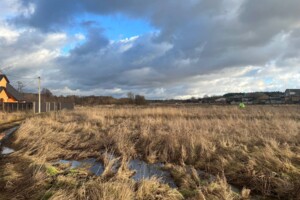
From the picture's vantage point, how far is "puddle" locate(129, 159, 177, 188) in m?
8.53

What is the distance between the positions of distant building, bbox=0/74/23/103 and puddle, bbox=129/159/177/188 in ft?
170

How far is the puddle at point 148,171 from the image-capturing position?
28.0ft

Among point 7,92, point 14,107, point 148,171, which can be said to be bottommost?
point 148,171

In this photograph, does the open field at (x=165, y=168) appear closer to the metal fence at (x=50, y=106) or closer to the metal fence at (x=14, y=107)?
the metal fence at (x=14, y=107)

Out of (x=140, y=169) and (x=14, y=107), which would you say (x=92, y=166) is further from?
(x=14, y=107)

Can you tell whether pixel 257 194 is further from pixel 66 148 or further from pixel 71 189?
pixel 66 148

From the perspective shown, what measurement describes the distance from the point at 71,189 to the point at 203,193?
2.78 m

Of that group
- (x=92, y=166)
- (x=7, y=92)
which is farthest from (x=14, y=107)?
(x=92, y=166)

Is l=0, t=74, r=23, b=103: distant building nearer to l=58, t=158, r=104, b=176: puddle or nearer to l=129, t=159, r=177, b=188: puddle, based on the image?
l=58, t=158, r=104, b=176: puddle

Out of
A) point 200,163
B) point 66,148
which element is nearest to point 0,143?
point 66,148

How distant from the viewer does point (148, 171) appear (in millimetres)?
9539

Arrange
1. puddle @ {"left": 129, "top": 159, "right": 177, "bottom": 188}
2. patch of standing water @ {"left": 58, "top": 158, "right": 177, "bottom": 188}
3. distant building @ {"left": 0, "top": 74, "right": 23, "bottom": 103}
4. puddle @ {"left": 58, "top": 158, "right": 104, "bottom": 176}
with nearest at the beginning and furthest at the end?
puddle @ {"left": 129, "top": 159, "right": 177, "bottom": 188}, patch of standing water @ {"left": 58, "top": 158, "right": 177, "bottom": 188}, puddle @ {"left": 58, "top": 158, "right": 104, "bottom": 176}, distant building @ {"left": 0, "top": 74, "right": 23, "bottom": 103}

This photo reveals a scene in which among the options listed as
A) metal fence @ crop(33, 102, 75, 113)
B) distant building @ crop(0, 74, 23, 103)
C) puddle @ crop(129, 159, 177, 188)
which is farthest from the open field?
distant building @ crop(0, 74, 23, 103)

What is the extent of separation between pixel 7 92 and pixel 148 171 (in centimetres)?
5664
